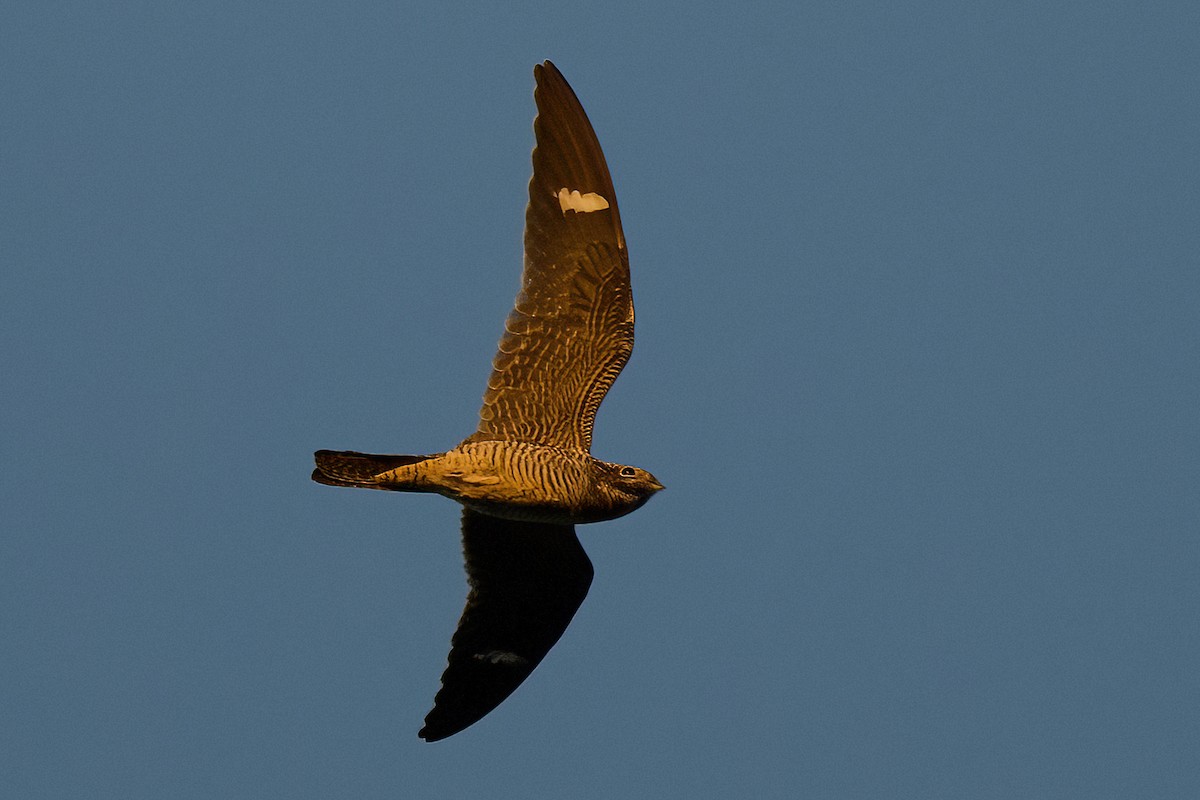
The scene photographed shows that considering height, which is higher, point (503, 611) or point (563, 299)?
point (563, 299)

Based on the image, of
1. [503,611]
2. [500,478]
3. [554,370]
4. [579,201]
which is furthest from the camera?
[503,611]

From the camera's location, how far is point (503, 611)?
46.8 feet

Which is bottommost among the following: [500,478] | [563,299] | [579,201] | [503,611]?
[503,611]

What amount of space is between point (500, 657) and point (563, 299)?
330 centimetres

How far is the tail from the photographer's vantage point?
1216 cm

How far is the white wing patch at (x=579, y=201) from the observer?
12828 millimetres

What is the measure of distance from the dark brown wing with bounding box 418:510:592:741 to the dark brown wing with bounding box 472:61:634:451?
1636 mm

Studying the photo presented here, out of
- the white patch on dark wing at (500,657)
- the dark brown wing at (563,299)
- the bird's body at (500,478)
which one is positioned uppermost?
the dark brown wing at (563,299)

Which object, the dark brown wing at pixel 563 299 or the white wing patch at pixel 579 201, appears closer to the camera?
the dark brown wing at pixel 563 299

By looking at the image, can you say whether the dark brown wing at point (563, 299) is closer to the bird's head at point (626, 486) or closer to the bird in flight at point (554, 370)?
the bird in flight at point (554, 370)

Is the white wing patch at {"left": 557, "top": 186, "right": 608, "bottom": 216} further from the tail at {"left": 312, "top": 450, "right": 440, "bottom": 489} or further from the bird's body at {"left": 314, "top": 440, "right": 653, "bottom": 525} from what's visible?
the tail at {"left": 312, "top": 450, "right": 440, "bottom": 489}

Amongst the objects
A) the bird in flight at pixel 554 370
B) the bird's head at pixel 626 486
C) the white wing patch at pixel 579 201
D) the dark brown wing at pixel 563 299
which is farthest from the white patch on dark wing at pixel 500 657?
the white wing patch at pixel 579 201

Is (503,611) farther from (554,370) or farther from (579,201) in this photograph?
(579,201)

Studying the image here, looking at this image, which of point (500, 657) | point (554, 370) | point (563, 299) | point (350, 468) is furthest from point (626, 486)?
point (500, 657)
